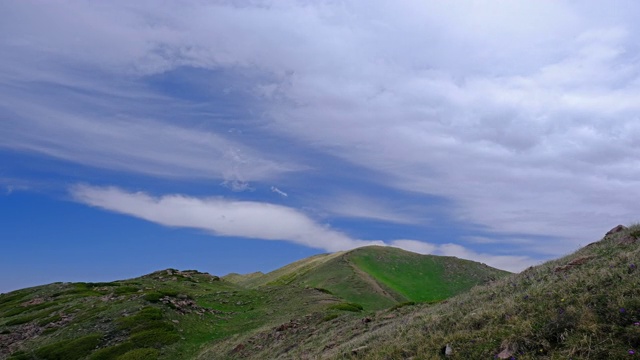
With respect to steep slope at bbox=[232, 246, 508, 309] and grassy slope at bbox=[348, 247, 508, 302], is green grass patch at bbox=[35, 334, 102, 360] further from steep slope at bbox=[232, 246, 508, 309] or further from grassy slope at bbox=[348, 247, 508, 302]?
grassy slope at bbox=[348, 247, 508, 302]

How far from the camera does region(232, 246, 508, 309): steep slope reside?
81.4 meters

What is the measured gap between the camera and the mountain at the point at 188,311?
42.0 meters

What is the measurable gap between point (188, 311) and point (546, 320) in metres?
49.1

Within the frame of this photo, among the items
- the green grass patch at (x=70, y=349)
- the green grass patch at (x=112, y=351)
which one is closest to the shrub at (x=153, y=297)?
the green grass patch at (x=70, y=349)

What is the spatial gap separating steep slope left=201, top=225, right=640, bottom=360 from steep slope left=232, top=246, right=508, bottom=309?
53556 mm

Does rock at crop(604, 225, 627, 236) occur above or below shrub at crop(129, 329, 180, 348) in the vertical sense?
above

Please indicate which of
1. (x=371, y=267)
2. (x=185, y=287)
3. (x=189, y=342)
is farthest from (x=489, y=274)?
(x=189, y=342)

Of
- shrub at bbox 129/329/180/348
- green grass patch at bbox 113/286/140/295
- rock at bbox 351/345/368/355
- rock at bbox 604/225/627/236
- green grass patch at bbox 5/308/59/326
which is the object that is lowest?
rock at bbox 351/345/368/355

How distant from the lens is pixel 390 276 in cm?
9725

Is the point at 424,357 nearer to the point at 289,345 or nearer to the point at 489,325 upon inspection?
the point at 489,325

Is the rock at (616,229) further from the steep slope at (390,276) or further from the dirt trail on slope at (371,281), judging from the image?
the dirt trail on slope at (371,281)

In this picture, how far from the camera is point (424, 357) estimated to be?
15867 millimetres

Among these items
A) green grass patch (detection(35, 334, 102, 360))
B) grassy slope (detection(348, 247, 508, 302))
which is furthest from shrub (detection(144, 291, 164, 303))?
grassy slope (detection(348, 247, 508, 302))

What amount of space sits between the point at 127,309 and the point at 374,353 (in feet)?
148
